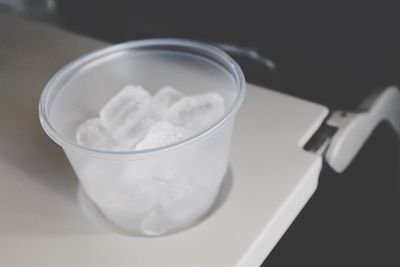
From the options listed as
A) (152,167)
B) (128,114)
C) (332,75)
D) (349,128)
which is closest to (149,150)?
(152,167)

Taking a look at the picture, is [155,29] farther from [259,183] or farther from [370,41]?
[259,183]

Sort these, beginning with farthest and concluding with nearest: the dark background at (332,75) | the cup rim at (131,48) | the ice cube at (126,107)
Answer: the dark background at (332,75)
the ice cube at (126,107)
the cup rim at (131,48)

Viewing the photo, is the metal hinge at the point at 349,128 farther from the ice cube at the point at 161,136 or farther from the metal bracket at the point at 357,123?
the ice cube at the point at 161,136

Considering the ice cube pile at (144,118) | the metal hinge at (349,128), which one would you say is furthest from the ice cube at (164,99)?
the metal hinge at (349,128)

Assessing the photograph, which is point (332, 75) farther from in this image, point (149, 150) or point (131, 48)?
point (149, 150)

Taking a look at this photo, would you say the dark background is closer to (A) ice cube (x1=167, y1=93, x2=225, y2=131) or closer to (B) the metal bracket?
(B) the metal bracket

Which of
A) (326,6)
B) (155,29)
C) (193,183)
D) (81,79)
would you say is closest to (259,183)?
(193,183)
